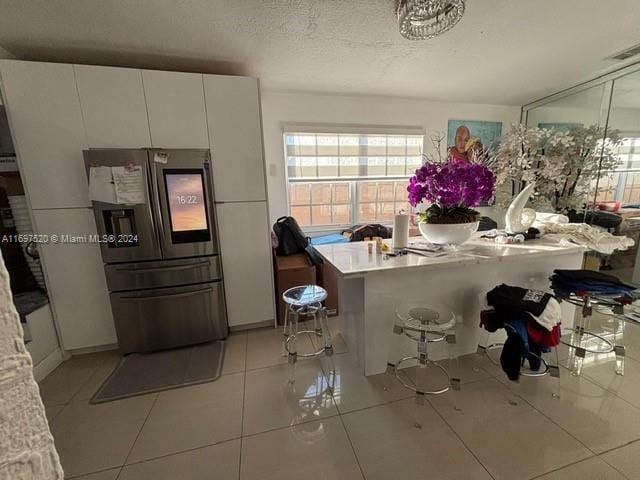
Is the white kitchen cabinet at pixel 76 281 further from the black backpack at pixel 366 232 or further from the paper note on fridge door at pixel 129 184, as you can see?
the black backpack at pixel 366 232

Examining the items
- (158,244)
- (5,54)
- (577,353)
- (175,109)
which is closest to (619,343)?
(577,353)

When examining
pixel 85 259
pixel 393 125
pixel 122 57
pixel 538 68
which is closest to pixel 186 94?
pixel 122 57

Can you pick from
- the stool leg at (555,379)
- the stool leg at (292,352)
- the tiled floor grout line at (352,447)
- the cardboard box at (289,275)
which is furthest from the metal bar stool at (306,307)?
the stool leg at (555,379)

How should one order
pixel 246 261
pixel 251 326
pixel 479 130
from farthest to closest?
1. pixel 479 130
2. pixel 251 326
3. pixel 246 261

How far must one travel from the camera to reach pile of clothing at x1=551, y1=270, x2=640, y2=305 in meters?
1.62

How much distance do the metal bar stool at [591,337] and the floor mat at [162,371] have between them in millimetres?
2582

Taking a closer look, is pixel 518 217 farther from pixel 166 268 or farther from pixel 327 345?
pixel 166 268

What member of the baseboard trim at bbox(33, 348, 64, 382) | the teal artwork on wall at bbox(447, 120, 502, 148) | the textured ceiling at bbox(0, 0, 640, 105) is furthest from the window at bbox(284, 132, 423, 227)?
the baseboard trim at bbox(33, 348, 64, 382)

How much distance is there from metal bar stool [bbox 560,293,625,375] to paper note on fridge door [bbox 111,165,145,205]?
313 cm

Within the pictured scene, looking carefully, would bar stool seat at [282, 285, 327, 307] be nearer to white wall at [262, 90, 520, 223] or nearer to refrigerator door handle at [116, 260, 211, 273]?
refrigerator door handle at [116, 260, 211, 273]

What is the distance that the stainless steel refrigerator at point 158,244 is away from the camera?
6.68ft

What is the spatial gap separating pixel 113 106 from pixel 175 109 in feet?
1.40

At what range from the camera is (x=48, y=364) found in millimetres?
2061

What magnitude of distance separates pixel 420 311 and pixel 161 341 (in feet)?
6.89
